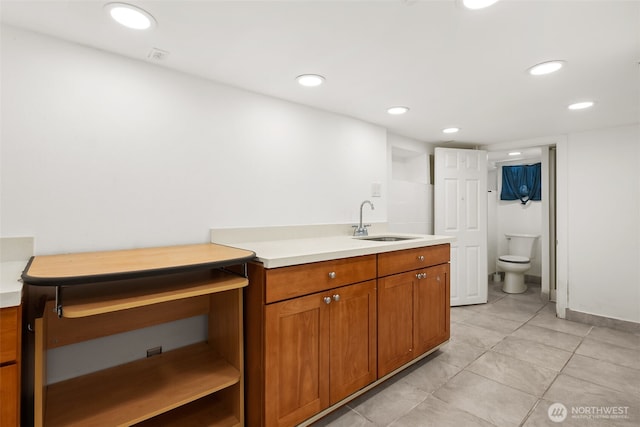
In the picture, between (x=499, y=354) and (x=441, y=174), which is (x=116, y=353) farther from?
(x=441, y=174)

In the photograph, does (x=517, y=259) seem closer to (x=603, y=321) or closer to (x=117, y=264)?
(x=603, y=321)

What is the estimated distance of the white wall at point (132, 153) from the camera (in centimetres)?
139

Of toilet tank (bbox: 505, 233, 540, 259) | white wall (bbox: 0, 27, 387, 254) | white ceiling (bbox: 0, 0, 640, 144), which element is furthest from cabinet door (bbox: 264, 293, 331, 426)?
toilet tank (bbox: 505, 233, 540, 259)

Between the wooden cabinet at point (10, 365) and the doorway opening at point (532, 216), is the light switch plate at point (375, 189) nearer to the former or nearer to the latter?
the doorway opening at point (532, 216)

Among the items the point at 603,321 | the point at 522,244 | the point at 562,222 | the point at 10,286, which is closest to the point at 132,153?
the point at 10,286

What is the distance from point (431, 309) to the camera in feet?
7.50

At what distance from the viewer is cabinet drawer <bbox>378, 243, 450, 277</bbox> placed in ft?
6.32

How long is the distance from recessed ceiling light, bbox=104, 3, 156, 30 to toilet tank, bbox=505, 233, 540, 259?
17.3 feet

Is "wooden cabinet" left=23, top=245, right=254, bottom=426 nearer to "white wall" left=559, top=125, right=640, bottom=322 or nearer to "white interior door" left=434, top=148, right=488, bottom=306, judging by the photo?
"white interior door" left=434, top=148, right=488, bottom=306

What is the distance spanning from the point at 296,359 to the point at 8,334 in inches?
42.0

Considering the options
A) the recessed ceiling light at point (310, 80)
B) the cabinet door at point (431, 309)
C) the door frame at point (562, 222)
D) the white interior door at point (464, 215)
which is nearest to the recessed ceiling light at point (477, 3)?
the recessed ceiling light at point (310, 80)

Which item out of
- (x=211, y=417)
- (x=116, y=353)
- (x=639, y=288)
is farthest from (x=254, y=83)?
(x=639, y=288)

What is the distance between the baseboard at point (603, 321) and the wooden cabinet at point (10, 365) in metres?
4.35

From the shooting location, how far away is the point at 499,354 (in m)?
2.42
